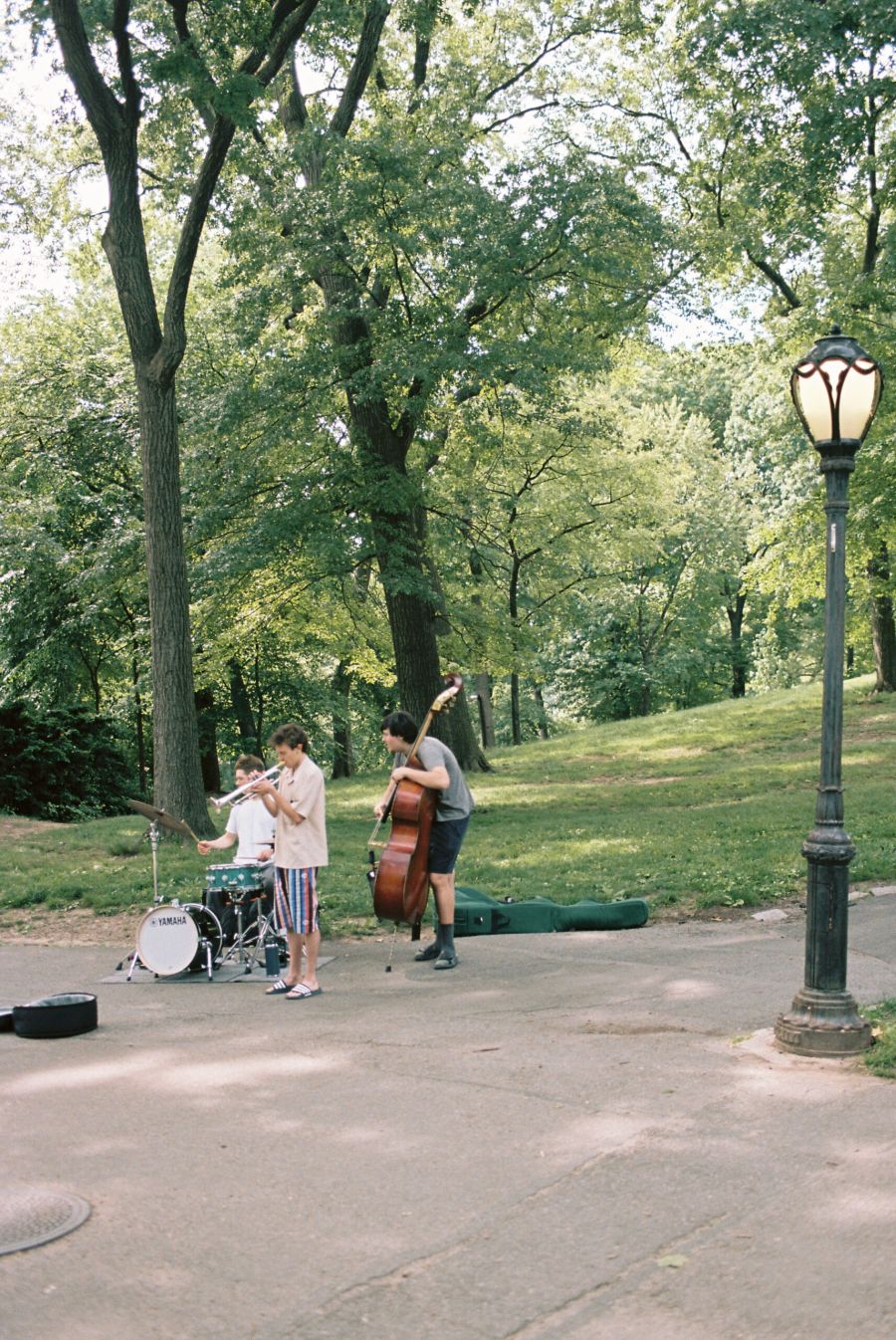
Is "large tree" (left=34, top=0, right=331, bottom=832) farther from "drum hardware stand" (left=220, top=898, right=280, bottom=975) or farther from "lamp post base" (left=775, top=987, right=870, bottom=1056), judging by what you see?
"lamp post base" (left=775, top=987, right=870, bottom=1056)

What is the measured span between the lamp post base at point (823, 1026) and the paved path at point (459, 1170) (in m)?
0.15

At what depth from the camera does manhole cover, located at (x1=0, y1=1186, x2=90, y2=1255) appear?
4.33m

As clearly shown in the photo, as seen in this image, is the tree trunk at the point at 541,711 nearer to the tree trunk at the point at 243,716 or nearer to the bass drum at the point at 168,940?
the tree trunk at the point at 243,716

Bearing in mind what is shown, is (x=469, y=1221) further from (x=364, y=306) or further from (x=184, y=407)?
(x=184, y=407)

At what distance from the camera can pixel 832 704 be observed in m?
6.56

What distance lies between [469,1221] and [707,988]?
394 centimetres

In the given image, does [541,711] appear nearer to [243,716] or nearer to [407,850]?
[243,716]

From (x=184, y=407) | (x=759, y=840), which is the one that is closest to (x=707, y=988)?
(x=759, y=840)

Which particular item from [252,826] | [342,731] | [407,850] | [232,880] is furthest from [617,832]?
[342,731]

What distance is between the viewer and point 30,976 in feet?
31.1

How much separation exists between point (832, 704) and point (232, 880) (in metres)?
4.84

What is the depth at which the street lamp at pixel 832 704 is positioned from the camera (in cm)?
647

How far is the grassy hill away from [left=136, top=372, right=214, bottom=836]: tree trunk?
2.60 ft

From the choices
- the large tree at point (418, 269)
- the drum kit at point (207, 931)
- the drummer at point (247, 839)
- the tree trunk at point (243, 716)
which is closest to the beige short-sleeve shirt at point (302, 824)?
the drum kit at point (207, 931)
